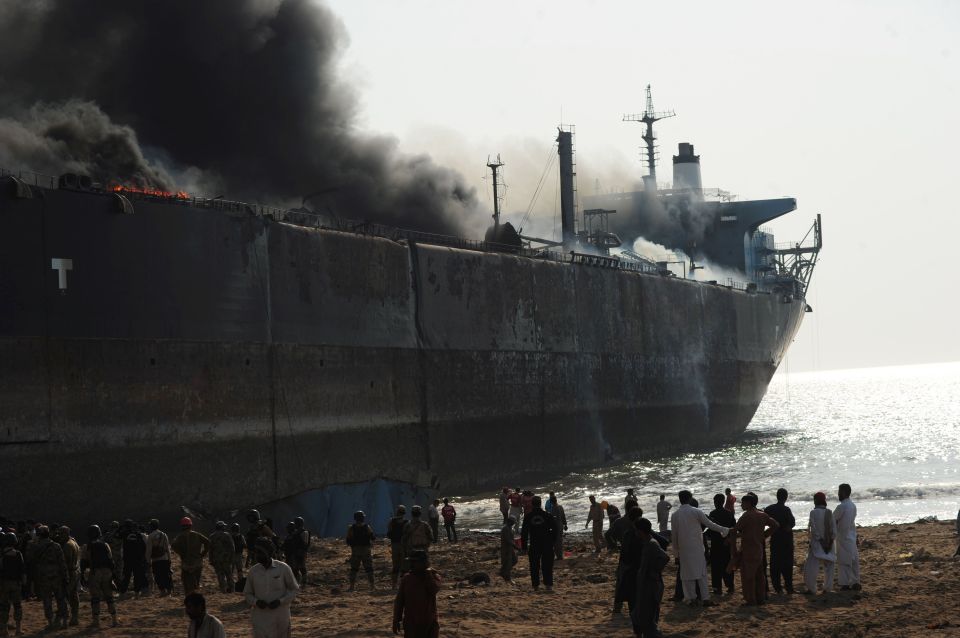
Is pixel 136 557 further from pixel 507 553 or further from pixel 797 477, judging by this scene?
pixel 797 477

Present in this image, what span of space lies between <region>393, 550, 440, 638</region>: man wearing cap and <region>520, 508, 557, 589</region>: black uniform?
633 cm

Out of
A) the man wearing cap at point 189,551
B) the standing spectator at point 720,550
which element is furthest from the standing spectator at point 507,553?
the man wearing cap at point 189,551

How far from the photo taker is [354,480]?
97.9ft

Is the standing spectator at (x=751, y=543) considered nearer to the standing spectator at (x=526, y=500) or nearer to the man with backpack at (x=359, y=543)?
the man with backpack at (x=359, y=543)

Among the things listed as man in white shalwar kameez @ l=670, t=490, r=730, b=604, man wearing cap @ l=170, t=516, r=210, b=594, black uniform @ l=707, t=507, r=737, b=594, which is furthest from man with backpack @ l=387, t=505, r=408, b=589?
man in white shalwar kameez @ l=670, t=490, r=730, b=604

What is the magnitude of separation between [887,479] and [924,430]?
147 feet

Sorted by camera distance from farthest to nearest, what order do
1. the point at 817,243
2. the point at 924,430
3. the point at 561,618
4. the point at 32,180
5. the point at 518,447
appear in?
1. the point at 924,430
2. the point at 817,243
3. the point at 518,447
4. the point at 32,180
5. the point at 561,618

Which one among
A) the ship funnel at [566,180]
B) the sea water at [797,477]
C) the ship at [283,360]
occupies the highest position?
the ship funnel at [566,180]

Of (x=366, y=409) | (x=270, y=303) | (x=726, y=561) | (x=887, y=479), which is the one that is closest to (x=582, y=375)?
(x=887, y=479)

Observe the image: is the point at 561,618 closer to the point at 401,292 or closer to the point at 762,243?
the point at 401,292

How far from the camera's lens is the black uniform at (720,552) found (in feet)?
45.5

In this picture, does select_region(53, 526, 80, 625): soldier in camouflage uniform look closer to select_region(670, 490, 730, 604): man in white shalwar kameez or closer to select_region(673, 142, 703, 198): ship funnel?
select_region(670, 490, 730, 604): man in white shalwar kameez

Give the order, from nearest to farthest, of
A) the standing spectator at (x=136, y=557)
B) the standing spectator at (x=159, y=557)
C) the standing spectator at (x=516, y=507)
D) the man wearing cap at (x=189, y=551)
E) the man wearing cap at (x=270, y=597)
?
1. the man wearing cap at (x=270, y=597)
2. the man wearing cap at (x=189, y=551)
3. the standing spectator at (x=159, y=557)
4. the standing spectator at (x=136, y=557)
5. the standing spectator at (x=516, y=507)

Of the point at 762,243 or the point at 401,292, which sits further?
the point at 762,243
